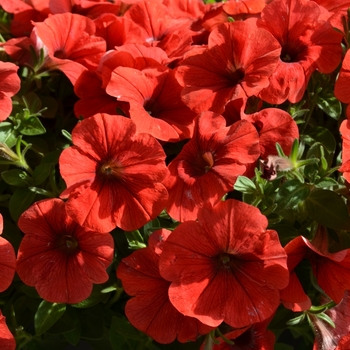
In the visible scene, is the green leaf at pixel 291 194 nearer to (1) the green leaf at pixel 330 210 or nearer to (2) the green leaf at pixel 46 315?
(1) the green leaf at pixel 330 210

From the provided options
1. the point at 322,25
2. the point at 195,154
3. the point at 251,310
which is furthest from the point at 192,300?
the point at 322,25

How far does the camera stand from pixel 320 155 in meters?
0.96

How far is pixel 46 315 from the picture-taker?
2.96 ft

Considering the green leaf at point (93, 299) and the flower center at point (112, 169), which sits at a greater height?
the flower center at point (112, 169)

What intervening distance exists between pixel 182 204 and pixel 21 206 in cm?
30

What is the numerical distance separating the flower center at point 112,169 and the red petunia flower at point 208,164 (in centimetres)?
7

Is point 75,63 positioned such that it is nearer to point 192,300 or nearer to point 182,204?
point 182,204

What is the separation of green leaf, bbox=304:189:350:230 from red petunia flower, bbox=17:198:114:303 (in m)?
0.31

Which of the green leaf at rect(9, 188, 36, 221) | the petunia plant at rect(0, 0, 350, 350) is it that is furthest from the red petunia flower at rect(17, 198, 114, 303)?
the green leaf at rect(9, 188, 36, 221)

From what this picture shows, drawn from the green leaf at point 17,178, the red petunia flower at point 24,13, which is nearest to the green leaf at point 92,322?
the green leaf at point 17,178

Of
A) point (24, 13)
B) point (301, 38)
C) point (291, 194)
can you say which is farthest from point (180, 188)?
point (24, 13)

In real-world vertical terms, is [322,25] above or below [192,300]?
above

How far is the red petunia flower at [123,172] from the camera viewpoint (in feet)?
2.69

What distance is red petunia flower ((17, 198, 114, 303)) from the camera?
848 millimetres
